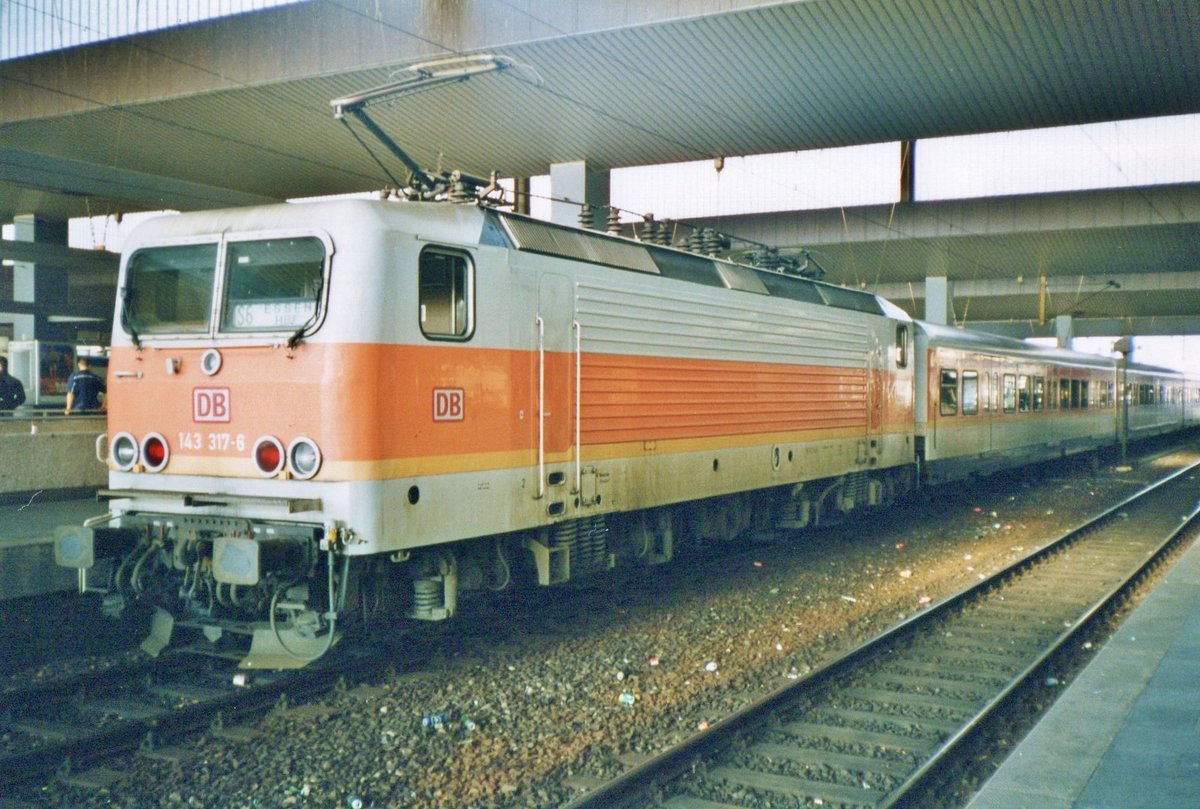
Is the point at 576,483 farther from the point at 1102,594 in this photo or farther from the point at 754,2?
the point at 754,2

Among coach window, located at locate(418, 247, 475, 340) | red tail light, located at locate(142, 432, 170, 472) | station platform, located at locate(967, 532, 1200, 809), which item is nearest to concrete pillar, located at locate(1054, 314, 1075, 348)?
station platform, located at locate(967, 532, 1200, 809)

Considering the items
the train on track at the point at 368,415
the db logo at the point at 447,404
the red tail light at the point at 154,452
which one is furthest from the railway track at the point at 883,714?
the red tail light at the point at 154,452

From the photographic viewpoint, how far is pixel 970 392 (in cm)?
1941

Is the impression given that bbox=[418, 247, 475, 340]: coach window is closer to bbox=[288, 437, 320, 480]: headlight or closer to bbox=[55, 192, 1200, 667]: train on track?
bbox=[55, 192, 1200, 667]: train on track

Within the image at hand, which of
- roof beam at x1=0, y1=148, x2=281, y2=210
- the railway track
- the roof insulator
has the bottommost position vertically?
the railway track

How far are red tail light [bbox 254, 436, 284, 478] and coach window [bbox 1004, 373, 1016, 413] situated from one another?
18192 mm

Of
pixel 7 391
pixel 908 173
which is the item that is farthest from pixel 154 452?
pixel 908 173

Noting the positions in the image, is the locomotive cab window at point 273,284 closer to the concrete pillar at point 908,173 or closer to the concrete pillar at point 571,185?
the concrete pillar at point 571,185

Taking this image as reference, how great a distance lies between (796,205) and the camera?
2781 cm

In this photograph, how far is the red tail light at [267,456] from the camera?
693 centimetres

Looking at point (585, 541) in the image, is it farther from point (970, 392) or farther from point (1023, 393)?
point (1023, 393)

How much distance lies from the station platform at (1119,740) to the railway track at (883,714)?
1.77 ft

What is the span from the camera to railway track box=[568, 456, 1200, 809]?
5.45m

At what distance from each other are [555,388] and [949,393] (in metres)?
11.9
